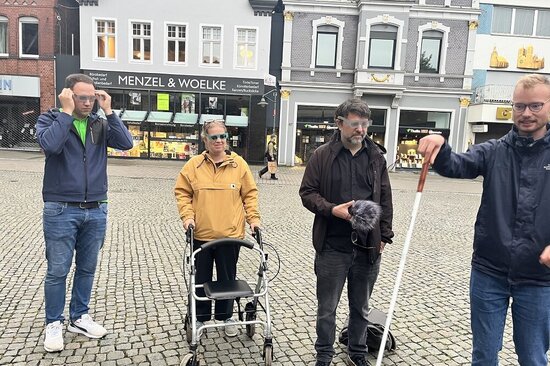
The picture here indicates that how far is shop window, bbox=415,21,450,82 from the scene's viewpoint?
75.6 ft

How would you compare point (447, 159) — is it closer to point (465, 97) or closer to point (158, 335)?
point (158, 335)

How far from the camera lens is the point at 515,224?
2465 mm

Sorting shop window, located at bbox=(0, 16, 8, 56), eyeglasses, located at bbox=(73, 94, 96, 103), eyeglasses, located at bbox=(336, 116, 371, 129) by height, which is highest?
shop window, located at bbox=(0, 16, 8, 56)

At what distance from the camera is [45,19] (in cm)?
2309

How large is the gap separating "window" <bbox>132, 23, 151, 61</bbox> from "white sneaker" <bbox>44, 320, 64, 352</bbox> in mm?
21301

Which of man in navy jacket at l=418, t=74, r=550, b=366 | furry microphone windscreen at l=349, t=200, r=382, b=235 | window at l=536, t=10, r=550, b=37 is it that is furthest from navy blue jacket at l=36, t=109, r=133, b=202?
window at l=536, t=10, r=550, b=37

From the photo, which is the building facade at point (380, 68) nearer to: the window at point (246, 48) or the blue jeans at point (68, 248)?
the window at point (246, 48)

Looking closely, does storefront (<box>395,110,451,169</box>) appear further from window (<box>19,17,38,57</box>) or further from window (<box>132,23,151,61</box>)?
window (<box>19,17,38,57</box>)

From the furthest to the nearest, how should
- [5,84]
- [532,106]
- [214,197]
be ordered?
1. [5,84]
2. [214,197]
3. [532,106]

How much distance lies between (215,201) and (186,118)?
20.2 metres

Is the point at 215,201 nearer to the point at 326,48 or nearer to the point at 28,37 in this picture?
the point at 326,48

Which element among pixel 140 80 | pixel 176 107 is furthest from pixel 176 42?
pixel 176 107

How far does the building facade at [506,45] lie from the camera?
77.5ft

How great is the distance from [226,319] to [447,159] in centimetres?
246
